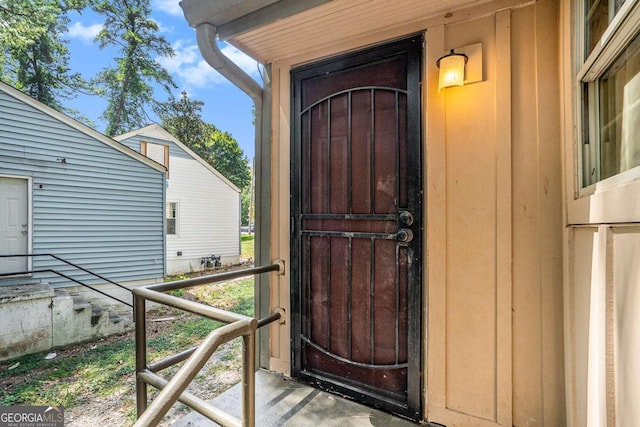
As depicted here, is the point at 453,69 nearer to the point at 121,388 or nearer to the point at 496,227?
the point at 496,227

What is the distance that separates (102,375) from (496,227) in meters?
4.63

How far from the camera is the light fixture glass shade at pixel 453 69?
5.19 feet

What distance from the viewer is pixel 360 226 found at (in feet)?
6.40

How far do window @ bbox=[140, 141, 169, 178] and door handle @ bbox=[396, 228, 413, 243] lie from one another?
8952 millimetres

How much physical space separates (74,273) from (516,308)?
761cm

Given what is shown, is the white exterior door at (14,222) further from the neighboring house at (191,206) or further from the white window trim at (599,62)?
the white window trim at (599,62)

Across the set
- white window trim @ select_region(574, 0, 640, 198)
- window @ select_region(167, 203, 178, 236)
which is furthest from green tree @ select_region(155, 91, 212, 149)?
white window trim @ select_region(574, 0, 640, 198)

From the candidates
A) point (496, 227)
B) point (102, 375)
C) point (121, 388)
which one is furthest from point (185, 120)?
point (496, 227)

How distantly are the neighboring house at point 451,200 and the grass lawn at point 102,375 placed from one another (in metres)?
1.68

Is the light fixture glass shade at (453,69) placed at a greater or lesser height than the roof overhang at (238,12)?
lesser

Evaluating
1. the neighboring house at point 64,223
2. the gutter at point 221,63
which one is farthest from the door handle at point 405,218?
the neighboring house at point 64,223

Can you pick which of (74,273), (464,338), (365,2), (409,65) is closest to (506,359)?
(464,338)

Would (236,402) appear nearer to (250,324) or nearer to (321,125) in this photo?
(250,324)

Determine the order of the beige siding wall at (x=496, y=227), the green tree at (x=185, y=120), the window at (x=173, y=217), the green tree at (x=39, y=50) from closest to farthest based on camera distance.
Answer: the beige siding wall at (x=496, y=227), the window at (x=173, y=217), the green tree at (x=39, y=50), the green tree at (x=185, y=120)
